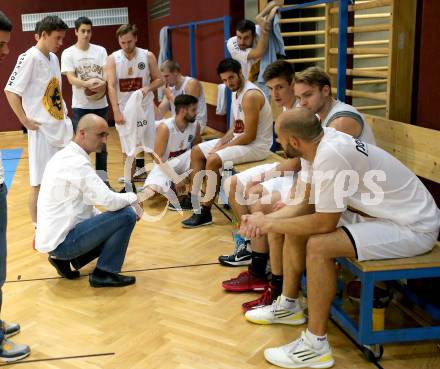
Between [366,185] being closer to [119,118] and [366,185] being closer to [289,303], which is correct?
[289,303]

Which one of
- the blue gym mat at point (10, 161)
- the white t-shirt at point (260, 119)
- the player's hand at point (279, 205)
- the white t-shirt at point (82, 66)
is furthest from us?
the blue gym mat at point (10, 161)

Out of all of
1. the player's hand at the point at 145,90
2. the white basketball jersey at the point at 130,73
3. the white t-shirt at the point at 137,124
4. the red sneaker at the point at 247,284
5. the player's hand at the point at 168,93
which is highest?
the white basketball jersey at the point at 130,73

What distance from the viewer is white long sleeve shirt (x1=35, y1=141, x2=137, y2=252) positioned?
9.81 ft

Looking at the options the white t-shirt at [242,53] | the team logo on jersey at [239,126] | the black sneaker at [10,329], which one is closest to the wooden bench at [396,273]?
the black sneaker at [10,329]

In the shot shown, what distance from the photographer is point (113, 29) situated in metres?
9.48

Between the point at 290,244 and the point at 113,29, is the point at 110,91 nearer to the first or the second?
the point at 290,244

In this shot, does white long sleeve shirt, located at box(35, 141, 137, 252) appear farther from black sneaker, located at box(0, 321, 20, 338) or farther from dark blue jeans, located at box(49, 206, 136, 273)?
black sneaker, located at box(0, 321, 20, 338)

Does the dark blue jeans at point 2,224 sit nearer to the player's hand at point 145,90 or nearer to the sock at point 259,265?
the sock at point 259,265

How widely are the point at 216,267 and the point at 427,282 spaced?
128 cm

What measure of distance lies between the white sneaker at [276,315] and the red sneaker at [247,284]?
0.32m

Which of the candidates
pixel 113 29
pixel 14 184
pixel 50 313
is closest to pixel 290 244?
pixel 50 313

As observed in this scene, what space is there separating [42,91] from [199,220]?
1.49 meters

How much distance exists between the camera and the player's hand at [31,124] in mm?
3596

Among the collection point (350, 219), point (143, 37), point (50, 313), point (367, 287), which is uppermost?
point (143, 37)
